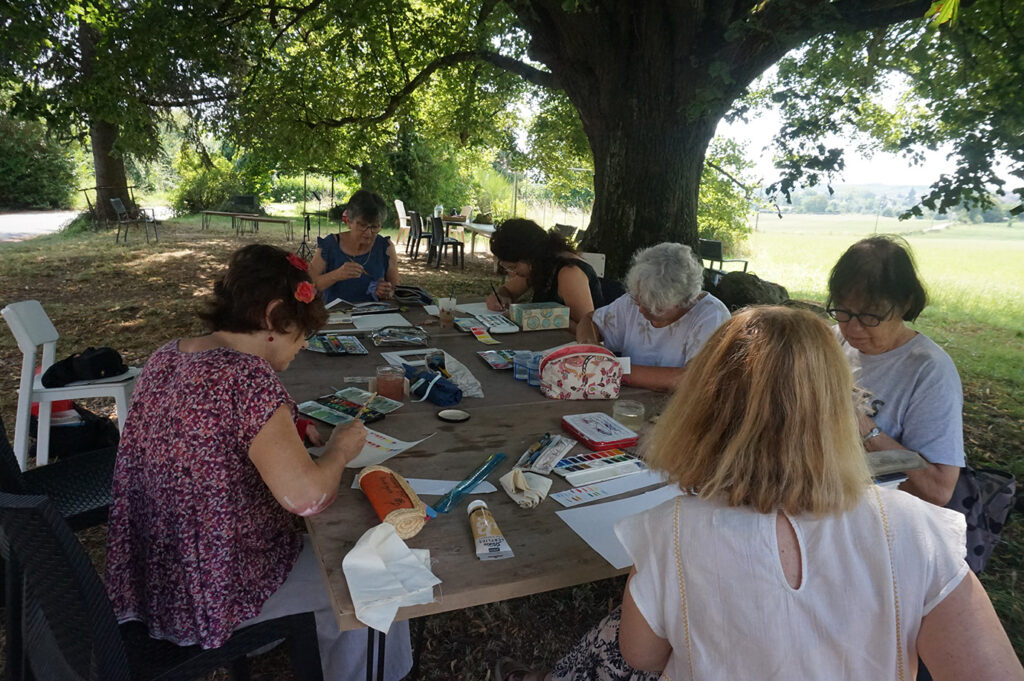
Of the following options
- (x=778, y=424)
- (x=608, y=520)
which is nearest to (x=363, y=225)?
(x=608, y=520)

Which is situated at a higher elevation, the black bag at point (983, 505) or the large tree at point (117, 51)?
the large tree at point (117, 51)

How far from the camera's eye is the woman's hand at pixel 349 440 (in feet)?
5.47

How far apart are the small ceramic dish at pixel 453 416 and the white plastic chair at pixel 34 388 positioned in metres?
1.89

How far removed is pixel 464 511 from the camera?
1622 mm

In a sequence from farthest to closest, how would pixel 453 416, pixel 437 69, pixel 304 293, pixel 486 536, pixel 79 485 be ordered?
pixel 437 69, pixel 79 485, pixel 453 416, pixel 304 293, pixel 486 536

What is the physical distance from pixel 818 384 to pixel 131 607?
1704 millimetres

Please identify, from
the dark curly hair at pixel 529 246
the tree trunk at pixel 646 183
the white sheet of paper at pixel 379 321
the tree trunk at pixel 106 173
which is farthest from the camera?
the tree trunk at pixel 106 173

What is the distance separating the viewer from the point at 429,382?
8.19 ft

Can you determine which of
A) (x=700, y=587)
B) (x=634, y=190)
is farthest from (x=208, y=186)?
(x=700, y=587)

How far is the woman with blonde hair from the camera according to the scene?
1012mm

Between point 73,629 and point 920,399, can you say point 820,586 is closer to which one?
point 920,399

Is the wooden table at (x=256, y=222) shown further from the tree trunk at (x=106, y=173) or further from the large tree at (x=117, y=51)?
the large tree at (x=117, y=51)

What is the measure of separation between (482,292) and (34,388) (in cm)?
643

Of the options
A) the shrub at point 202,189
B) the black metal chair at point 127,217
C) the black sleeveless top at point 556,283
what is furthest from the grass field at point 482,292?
the shrub at point 202,189
